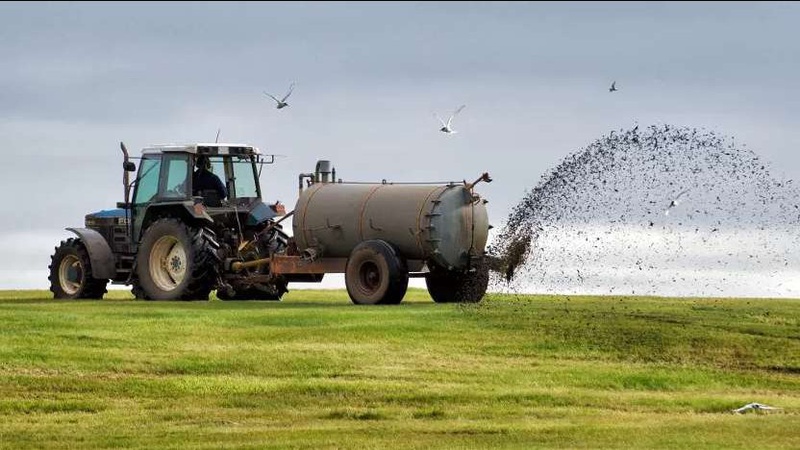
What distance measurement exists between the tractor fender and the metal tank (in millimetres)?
4680

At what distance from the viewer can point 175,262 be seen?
A: 36156mm

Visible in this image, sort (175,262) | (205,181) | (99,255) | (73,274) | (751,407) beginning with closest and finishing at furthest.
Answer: (751,407), (175,262), (205,181), (99,255), (73,274)

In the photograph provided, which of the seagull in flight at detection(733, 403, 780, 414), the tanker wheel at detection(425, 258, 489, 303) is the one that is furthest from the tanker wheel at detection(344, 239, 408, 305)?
the seagull in flight at detection(733, 403, 780, 414)

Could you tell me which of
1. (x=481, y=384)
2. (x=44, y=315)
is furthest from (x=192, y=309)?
(x=481, y=384)

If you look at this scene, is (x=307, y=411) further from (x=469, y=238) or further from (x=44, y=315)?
(x=469, y=238)

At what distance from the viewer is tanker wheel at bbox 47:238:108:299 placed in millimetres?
37281

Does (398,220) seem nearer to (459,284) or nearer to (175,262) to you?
(459,284)

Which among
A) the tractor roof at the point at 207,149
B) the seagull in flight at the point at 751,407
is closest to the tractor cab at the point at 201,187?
the tractor roof at the point at 207,149

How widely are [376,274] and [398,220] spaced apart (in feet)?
3.97

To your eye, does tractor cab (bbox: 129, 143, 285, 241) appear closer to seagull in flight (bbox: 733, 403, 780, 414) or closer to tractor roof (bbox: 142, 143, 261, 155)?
tractor roof (bbox: 142, 143, 261, 155)

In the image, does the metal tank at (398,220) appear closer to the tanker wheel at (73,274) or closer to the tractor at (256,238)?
the tractor at (256,238)

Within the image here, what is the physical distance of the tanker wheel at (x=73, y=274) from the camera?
122 ft

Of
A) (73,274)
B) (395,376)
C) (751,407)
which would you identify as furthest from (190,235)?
(751,407)

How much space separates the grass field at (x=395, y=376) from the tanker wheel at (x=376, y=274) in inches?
25.3
